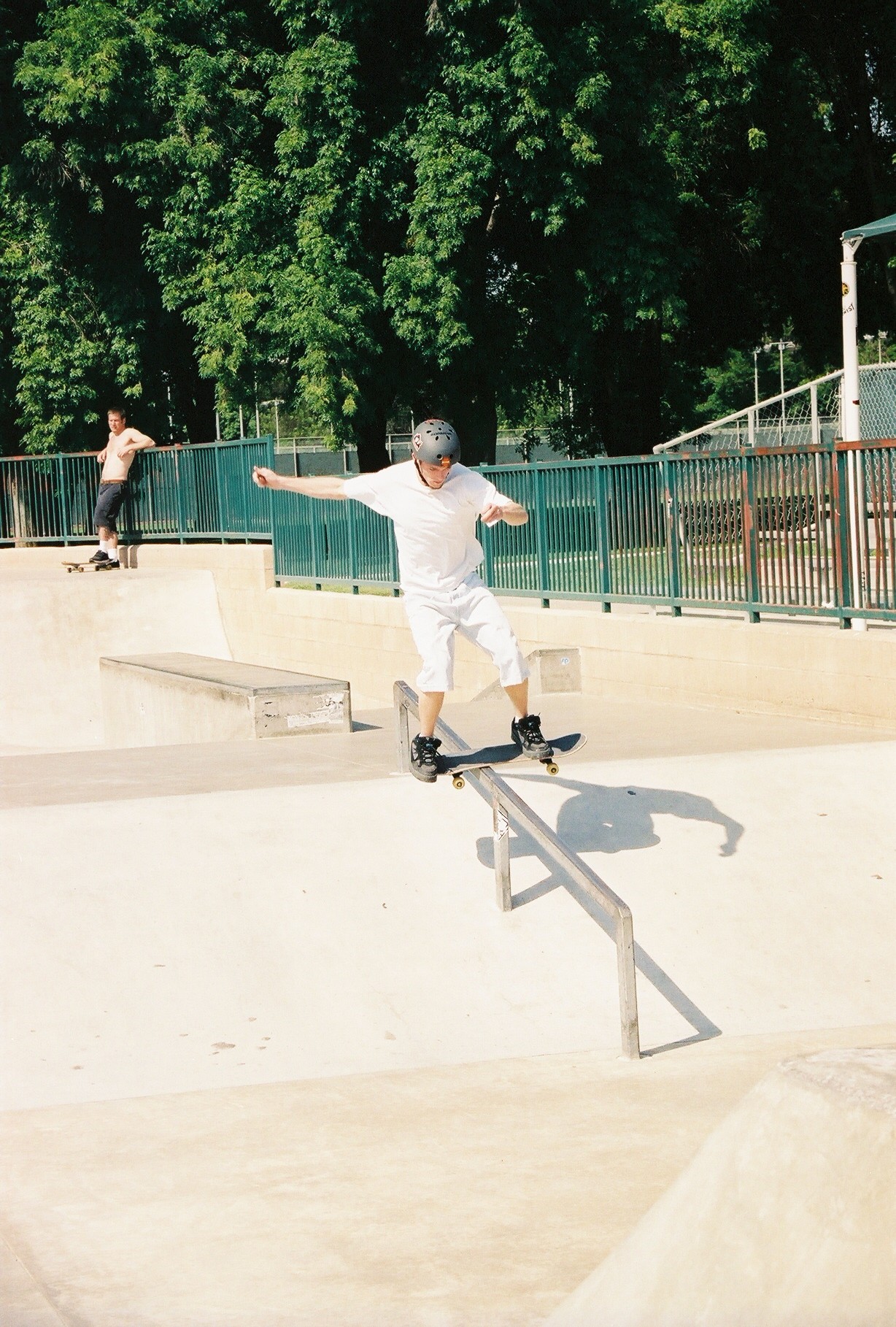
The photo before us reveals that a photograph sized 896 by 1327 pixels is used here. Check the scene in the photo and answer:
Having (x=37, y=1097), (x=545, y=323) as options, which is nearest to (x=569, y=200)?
(x=545, y=323)

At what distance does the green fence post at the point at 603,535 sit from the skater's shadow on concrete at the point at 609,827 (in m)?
4.45

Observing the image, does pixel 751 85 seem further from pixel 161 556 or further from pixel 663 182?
pixel 161 556

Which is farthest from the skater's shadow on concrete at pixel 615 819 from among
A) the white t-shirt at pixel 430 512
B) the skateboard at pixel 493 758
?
the white t-shirt at pixel 430 512

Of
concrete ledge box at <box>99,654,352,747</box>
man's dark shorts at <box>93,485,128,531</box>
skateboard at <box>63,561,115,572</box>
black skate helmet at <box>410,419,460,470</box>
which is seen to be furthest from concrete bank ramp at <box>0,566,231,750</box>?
black skate helmet at <box>410,419,460,470</box>

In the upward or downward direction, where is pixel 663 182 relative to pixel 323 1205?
upward

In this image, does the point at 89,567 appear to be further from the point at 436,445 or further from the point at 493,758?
the point at 436,445

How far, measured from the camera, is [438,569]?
7012 mm

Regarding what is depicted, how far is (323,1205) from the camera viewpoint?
15.1 feet

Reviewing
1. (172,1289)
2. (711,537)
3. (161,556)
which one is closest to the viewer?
(172,1289)

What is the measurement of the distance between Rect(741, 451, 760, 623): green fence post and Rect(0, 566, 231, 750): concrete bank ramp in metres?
9.61

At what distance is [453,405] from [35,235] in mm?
7711

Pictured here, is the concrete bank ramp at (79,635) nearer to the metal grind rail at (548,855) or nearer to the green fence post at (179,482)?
the green fence post at (179,482)

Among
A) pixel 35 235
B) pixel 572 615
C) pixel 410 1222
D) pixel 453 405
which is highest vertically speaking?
pixel 35 235

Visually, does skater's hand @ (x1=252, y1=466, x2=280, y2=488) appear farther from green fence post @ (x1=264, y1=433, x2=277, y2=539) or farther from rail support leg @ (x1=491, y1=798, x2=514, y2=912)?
green fence post @ (x1=264, y1=433, x2=277, y2=539)
